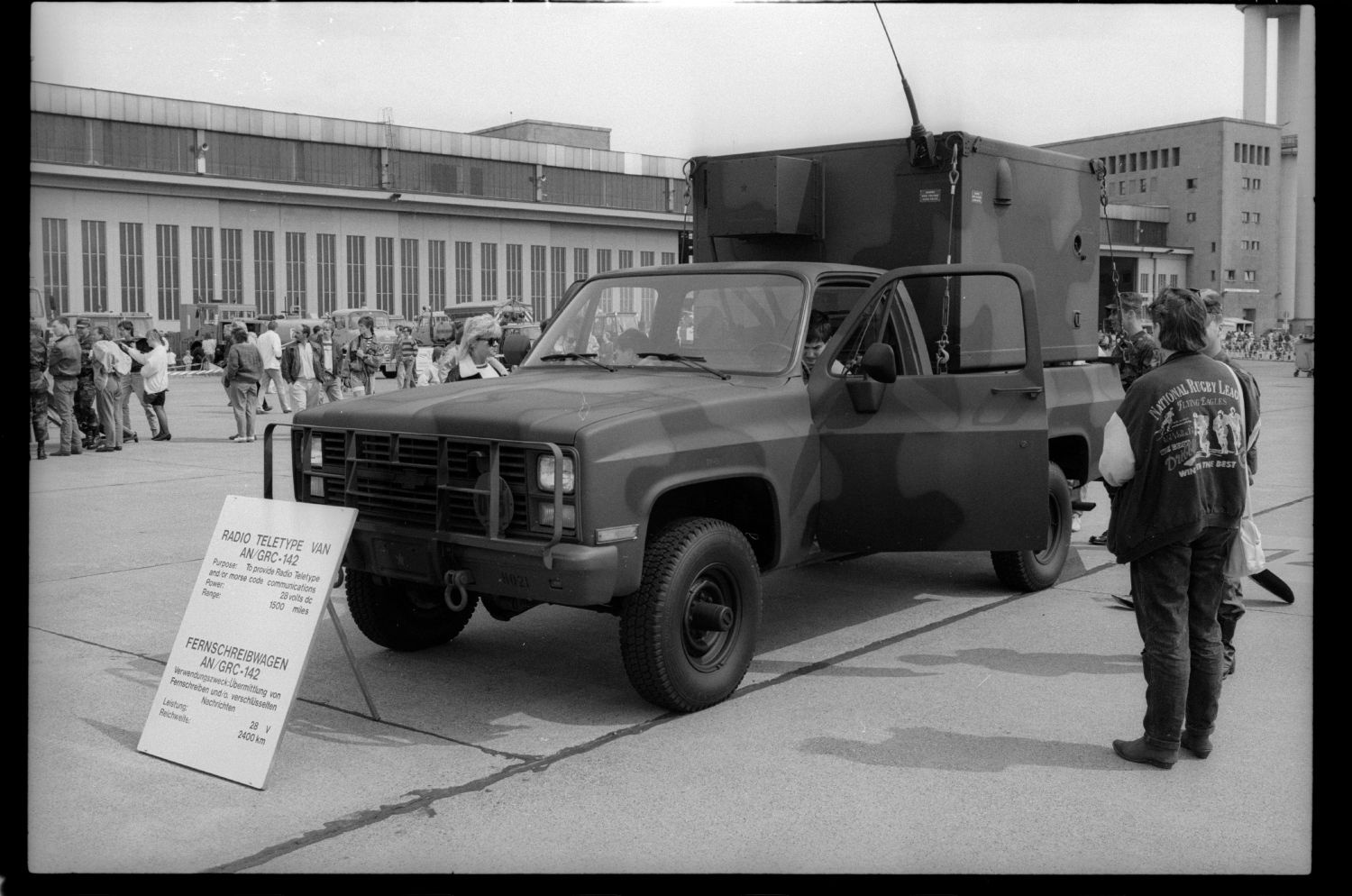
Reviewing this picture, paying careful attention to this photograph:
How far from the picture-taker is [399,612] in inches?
261

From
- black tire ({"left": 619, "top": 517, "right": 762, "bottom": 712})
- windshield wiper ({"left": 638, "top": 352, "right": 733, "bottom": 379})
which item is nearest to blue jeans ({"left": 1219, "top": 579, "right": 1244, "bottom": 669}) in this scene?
black tire ({"left": 619, "top": 517, "right": 762, "bottom": 712})

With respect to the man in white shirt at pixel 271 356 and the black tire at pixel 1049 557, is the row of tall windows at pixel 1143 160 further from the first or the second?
the man in white shirt at pixel 271 356

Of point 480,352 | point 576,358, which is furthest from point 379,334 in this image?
point 576,358

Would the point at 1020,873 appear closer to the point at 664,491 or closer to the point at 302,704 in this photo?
the point at 664,491

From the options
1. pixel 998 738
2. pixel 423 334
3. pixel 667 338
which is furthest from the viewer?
pixel 423 334

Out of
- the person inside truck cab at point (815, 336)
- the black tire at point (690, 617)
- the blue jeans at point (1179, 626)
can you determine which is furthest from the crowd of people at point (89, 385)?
the blue jeans at point (1179, 626)

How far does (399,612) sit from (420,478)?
1.28m

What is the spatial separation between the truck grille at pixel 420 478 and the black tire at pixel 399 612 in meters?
0.61

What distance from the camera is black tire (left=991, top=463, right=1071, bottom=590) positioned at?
787cm

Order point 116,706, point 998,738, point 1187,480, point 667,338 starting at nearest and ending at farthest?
point 1187,480 → point 998,738 → point 116,706 → point 667,338

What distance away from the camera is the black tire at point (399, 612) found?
645cm

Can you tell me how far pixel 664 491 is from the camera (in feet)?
17.9
